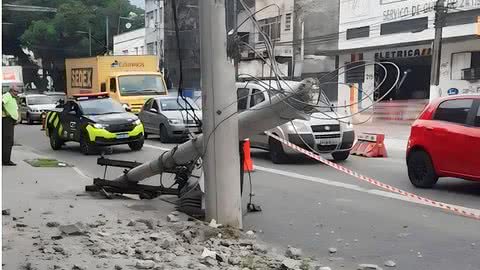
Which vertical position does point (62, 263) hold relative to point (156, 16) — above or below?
below

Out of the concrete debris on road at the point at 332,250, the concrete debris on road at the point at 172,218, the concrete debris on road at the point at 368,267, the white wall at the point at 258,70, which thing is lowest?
the concrete debris on road at the point at 332,250

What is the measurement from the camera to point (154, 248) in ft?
19.5

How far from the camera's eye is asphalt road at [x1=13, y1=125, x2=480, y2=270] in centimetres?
638

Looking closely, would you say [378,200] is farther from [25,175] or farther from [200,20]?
[25,175]

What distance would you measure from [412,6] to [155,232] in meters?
27.6

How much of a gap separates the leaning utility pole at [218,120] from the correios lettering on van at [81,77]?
2224 cm

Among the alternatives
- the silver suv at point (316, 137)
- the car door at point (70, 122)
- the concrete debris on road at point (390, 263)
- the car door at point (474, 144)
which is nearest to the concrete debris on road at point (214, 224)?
the concrete debris on road at point (390, 263)

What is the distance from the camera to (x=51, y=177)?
1135 centimetres

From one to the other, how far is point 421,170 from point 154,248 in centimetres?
599

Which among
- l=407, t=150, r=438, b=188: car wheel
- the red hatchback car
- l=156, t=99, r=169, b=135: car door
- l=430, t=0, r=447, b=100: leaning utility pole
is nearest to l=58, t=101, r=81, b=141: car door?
l=156, t=99, r=169, b=135: car door

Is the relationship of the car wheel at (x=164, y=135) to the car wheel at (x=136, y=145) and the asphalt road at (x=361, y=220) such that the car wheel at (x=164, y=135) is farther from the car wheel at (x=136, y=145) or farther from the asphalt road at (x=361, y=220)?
the asphalt road at (x=361, y=220)

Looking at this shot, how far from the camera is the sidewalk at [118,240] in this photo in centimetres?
542

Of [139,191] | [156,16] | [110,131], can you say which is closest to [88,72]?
[110,131]

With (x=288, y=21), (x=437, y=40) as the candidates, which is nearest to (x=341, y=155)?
(x=437, y=40)
